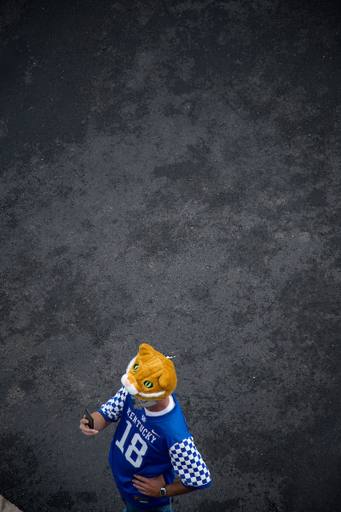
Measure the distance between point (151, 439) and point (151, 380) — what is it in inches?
18.7

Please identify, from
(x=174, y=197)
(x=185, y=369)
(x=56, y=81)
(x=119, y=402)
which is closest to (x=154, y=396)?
(x=119, y=402)

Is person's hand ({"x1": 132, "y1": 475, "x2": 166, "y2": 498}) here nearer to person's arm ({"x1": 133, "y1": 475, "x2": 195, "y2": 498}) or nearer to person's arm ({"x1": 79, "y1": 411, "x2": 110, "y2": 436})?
person's arm ({"x1": 133, "y1": 475, "x2": 195, "y2": 498})

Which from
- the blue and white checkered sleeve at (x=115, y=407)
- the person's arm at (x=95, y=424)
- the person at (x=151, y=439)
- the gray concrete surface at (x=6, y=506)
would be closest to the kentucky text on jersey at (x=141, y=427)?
the person at (x=151, y=439)

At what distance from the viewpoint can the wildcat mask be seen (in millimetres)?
2404

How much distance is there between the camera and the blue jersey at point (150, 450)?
244 centimetres

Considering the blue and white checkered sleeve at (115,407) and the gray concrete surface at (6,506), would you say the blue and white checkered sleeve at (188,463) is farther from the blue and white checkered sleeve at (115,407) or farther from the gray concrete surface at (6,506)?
the gray concrete surface at (6,506)

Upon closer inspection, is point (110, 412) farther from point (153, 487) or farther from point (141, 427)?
point (153, 487)

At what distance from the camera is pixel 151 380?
2.40 meters

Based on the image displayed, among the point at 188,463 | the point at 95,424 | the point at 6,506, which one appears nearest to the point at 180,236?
the point at 95,424

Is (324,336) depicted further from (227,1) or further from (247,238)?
(227,1)

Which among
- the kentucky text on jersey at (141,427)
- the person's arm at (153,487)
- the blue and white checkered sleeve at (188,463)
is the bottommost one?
the person's arm at (153,487)

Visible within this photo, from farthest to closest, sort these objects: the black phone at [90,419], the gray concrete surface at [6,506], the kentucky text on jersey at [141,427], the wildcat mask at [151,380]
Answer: the gray concrete surface at [6,506] < the black phone at [90,419] < the kentucky text on jersey at [141,427] < the wildcat mask at [151,380]

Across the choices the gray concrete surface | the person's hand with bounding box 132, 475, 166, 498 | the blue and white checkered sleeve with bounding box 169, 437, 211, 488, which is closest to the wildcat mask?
the blue and white checkered sleeve with bounding box 169, 437, 211, 488

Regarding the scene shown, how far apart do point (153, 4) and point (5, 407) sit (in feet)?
20.9
